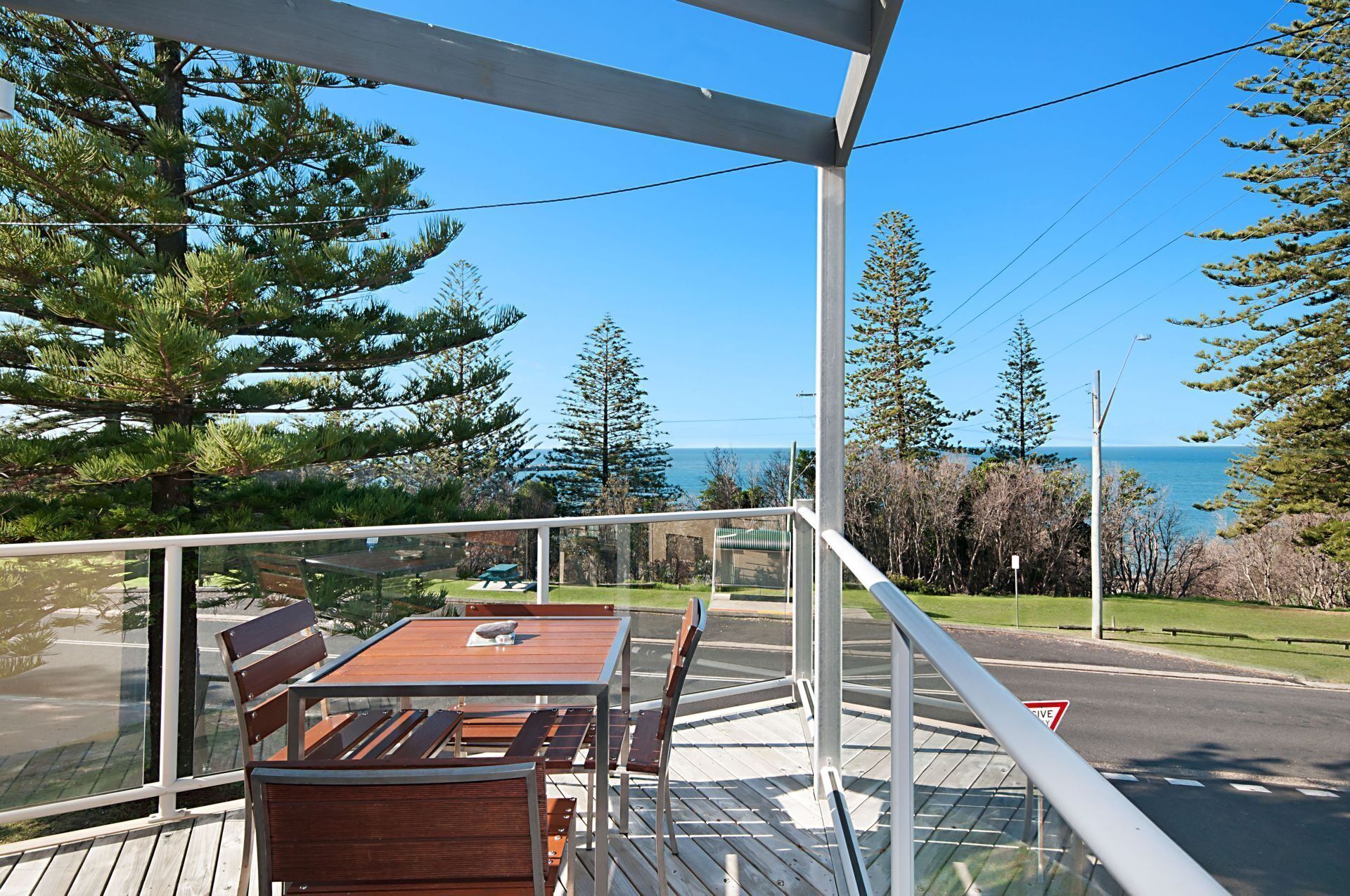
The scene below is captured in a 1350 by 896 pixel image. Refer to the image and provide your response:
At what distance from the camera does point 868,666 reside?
178 cm

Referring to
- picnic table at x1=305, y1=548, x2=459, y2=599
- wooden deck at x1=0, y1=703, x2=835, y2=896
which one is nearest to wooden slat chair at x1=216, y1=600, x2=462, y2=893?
wooden deck at x1=0, y1=703, x2=835, y2=896

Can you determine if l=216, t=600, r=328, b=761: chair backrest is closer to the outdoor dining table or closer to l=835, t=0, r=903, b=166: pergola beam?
the outdoor dining table

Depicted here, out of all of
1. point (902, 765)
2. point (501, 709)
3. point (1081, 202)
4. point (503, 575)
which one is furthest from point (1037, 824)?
point (1081, 202)

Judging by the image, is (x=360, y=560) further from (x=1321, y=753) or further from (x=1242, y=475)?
(x=1242, y=475)

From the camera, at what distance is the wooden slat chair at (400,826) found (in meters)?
0.97

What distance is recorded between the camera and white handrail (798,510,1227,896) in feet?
1.24

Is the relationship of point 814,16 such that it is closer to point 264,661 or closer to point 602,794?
point 602,794

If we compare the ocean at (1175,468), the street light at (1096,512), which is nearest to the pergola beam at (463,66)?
the street light at (1096,512)

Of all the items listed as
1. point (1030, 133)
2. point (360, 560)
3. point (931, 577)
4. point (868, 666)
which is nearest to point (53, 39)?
point (360, 560)

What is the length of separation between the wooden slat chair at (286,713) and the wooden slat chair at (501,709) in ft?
0.26

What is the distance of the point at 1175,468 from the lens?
2367 inches

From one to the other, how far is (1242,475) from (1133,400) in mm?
14622

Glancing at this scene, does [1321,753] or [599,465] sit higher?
[599,465]

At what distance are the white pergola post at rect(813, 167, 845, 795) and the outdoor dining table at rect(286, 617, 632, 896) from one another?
79cm
